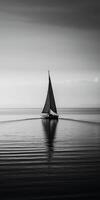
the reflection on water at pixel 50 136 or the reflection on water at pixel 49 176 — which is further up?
the reflection on water at pixel 49 176

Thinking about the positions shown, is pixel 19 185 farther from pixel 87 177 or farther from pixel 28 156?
pixel 28 156

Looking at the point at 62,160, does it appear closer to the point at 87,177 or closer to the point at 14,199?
the point at 87,177

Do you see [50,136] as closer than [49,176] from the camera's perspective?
No

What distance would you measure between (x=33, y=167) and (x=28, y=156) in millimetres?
1816

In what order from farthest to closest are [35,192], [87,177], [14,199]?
[87,177] → [35,192] → [14,199]

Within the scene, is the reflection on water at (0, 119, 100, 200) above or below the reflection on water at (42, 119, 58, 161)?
above

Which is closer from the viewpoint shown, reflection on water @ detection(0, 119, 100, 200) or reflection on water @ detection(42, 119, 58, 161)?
reflection on water @ detection(0, 119, 100, 200)

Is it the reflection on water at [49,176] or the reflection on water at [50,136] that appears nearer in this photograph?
the reflection on water at [49,176]

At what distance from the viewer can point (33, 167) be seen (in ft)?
25.5

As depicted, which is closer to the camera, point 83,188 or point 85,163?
point 83,188

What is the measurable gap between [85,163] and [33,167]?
176 cm

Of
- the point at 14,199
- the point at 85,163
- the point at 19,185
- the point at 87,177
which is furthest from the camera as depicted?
the point at 85,163

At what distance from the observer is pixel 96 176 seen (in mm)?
6672

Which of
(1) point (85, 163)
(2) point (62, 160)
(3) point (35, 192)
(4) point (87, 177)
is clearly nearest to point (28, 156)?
(2) point (62, 160)
